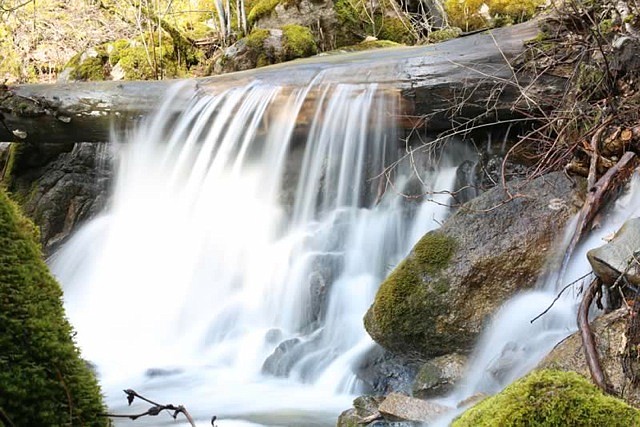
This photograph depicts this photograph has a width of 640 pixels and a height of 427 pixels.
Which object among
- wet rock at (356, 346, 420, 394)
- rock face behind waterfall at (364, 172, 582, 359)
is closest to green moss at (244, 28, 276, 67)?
rock face behind waterfall at (364, 172, 582, 359)

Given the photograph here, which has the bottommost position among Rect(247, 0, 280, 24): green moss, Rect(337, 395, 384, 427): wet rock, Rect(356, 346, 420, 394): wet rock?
Rect(356, 346, 420, 394): wet rock

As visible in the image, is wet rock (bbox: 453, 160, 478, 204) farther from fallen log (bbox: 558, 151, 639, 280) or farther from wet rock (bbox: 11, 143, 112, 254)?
wet rock (bbox: 11, 143, 112, 254)

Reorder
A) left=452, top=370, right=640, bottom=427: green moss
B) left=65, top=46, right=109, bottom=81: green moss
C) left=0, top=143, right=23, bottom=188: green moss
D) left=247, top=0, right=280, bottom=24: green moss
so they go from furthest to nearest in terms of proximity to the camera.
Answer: left=247, top=0, right=280, bottom=24: green moss
left=65, top=46, right=109, bottom=81: green moss
left=0, top=143, right=23, bottom=188: green moss
left=452, top=370, right=640, bottom=427: green moss

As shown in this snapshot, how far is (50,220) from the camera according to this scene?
343 inches

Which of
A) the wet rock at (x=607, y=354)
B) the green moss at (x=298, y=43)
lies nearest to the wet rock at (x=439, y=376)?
the wet rock at (x=607, y=354)

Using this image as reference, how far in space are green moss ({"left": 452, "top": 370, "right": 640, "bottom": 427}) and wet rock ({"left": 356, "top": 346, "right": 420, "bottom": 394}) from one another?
277cm

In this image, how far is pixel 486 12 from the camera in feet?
41.8

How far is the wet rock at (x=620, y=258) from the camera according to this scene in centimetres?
301

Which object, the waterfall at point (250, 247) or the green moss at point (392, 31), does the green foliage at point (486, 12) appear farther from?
the waterfall at point (250, 247)

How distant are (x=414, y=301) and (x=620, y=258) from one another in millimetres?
1491

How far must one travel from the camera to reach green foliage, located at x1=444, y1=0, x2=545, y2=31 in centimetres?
1230

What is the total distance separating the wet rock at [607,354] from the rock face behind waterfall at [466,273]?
1.04 metres

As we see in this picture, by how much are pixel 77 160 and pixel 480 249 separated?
6.79 meters

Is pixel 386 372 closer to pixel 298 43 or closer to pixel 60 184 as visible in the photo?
pixel 60 184
